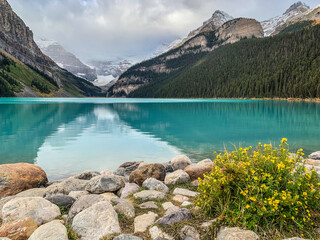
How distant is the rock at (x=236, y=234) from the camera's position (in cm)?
460

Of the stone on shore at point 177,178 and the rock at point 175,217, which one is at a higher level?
the rock at point 175,217

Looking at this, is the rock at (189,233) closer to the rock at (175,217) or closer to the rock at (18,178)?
the rock at (175,217)

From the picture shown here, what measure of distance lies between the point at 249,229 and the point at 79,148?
68.0 ft

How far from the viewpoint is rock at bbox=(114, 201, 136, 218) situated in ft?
21.5

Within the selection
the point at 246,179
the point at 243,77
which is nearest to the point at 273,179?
the point at 246,179

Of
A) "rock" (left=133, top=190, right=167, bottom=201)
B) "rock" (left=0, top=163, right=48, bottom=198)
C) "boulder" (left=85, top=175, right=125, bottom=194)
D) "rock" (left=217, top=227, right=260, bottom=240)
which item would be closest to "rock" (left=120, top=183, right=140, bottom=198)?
"boulder" (left=85, top=175, right=125, bottom=194)

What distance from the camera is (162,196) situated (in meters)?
8.03

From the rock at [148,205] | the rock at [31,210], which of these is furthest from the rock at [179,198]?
the rock at [31,210]

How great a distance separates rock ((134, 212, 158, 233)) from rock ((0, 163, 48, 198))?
732cm

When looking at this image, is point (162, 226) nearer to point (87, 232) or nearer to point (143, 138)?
point (87, 232)

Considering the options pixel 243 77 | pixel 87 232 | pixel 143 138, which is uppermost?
pixel 243 77

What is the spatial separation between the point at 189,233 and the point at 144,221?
1448mm

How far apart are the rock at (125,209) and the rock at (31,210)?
192 centimetres

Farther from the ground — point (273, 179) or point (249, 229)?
point (273, 179)
